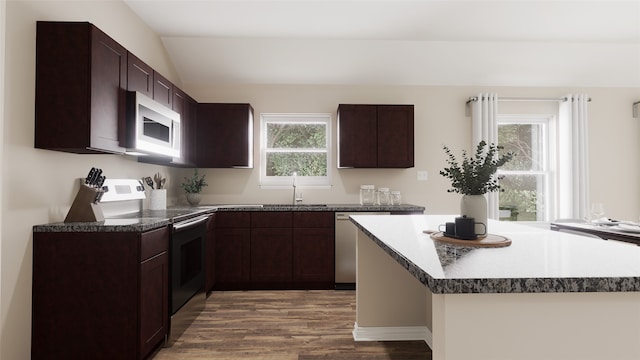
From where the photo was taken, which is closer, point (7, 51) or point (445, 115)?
point (7, 51)

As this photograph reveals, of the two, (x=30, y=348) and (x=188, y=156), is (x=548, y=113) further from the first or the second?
(x=30, y=348)

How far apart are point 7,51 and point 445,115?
4.30m

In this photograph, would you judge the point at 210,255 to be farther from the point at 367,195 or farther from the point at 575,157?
the point at 575,157

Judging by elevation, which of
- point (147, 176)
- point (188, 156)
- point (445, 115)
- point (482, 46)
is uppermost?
point (482, 46)

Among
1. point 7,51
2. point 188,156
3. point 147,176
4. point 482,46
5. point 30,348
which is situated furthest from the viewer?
point 482,46

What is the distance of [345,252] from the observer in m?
3.73

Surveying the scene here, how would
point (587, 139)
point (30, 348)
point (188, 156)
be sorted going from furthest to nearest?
point (587, 139)
point (188, 156)
point (30, 348)

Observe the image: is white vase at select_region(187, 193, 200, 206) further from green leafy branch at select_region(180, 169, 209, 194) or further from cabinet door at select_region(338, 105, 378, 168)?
cabinet door at select_region(338, 105, 378, 168)

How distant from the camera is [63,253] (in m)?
1.97

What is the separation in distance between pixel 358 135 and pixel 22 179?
3.13m

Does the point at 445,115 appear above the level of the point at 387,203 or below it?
above

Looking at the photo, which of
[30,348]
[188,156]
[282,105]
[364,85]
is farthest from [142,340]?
[364,85]

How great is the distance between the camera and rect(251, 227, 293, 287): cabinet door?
3719mm

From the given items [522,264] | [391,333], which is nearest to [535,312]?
[522,264]
